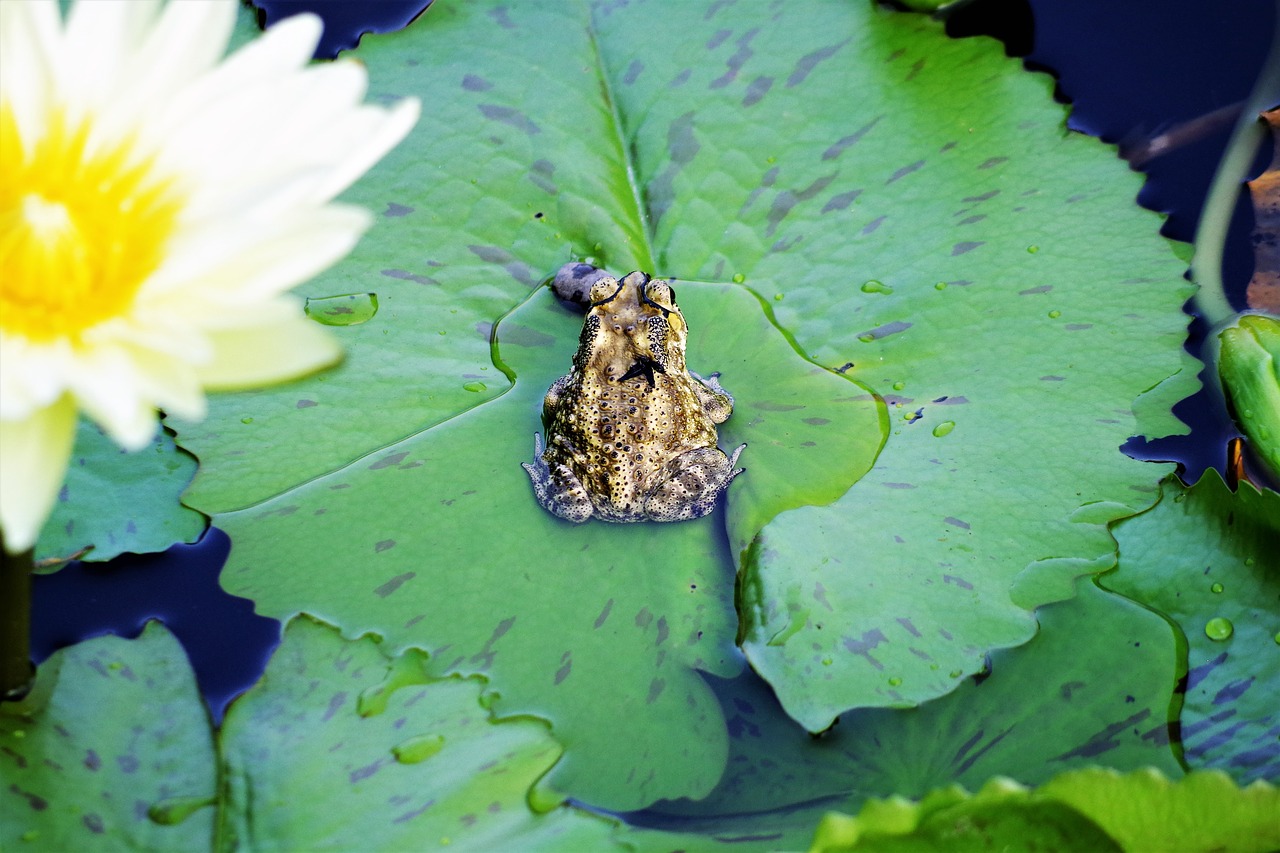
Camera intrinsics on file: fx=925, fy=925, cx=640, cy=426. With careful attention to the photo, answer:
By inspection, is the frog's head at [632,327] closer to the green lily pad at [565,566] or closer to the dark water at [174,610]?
the green lily pad at [565,566]

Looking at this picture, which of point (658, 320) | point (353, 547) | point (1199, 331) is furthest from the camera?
point (1199, 331)

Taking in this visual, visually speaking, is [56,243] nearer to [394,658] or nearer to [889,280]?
[394,658]

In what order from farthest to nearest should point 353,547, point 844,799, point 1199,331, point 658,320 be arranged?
point 1199,331 → point 658,320 → point 353,547 → point 844,799

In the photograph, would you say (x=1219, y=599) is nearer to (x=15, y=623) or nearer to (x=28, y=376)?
(x=28, y=376)

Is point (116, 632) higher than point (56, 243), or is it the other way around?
point (56, 243)

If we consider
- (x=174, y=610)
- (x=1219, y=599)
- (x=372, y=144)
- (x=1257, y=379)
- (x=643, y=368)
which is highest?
(x=372, y=144)

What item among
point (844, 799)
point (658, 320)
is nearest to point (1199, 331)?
point (658, 320)

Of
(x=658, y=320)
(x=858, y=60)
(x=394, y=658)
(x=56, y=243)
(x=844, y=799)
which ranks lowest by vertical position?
(x=844, y=799)

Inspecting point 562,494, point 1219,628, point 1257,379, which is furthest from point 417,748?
point 1257,379
